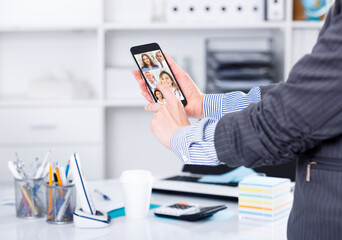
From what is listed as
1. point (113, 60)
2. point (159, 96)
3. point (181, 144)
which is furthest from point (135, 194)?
point (113, 60)

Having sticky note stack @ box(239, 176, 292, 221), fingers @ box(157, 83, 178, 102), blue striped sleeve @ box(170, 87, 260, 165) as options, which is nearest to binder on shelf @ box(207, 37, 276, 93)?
sticky note stack @ box(239, 176, 292, 221)

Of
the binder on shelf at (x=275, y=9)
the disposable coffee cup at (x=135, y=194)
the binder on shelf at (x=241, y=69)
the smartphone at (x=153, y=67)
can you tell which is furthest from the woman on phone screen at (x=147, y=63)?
the binder on shelf at (x=275, y=9)

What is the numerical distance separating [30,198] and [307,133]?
792 millimetres

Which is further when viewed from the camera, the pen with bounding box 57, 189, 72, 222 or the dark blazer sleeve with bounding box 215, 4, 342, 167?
the pen with bounding box 57, 189, 72, 222

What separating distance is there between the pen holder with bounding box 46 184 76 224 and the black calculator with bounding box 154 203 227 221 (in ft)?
0.71

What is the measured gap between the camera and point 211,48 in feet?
9.86

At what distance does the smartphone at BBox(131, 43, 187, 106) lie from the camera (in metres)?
1.24

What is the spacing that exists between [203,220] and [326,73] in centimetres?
63

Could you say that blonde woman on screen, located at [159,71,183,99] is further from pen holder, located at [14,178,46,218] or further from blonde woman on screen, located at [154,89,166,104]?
pen holder, located at [14,178,46,218]

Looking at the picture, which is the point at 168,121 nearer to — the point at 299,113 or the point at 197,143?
the point at 197,143

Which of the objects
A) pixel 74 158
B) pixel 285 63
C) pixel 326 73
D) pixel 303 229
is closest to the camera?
pixel 326 73

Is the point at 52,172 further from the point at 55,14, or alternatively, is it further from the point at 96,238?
the point at 55,14

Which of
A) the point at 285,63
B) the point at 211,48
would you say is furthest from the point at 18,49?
the point at 285,63

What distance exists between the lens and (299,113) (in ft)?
2.59
